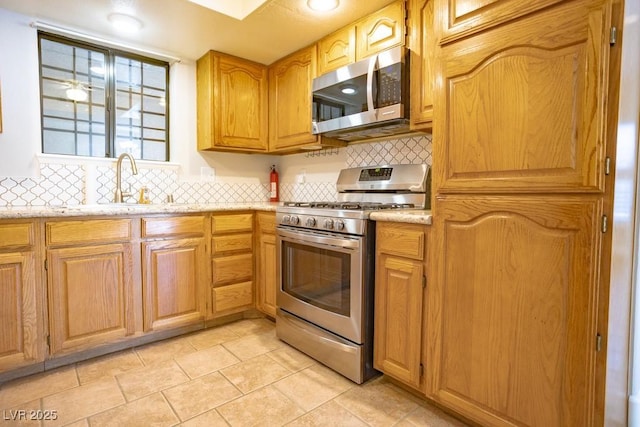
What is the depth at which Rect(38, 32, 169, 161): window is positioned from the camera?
8.05 feet

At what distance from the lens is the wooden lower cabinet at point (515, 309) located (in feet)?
3.67

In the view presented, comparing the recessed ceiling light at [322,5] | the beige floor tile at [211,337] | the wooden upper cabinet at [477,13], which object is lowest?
the beige floor tile at [211,337]

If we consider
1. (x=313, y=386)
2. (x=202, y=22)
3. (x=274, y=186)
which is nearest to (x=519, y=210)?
(x=313, y=386)

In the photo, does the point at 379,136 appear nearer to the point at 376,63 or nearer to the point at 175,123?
the point at 376,63

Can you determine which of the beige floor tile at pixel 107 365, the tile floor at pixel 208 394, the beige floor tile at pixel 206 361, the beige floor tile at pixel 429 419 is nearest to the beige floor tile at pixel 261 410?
the tile floor at pixel 208 394

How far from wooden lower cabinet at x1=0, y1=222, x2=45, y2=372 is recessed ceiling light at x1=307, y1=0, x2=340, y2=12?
1983mm

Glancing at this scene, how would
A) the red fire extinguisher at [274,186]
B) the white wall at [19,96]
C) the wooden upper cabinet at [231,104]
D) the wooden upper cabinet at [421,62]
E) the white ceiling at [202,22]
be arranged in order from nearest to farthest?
the wooden upper cabinet at [421,62]
the white ceiling at [202,22]
the white wall at [19,96]
the wooden upper cabinet at [231,104]
the red fire extinguisher at [274,186]

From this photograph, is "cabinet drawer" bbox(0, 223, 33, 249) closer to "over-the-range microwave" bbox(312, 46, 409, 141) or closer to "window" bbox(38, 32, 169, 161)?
"window" bbox(38, 32, 169, 161)

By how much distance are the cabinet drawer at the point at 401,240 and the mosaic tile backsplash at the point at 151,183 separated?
76 cm

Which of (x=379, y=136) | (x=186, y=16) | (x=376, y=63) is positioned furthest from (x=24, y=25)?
(x=379, y=136)

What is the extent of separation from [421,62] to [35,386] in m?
2.66

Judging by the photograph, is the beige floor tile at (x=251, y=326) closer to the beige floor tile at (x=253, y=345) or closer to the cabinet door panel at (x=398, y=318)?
the beige floor tile at (x=253, y=345)

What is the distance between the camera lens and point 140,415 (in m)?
1.57

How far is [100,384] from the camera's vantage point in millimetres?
1829
